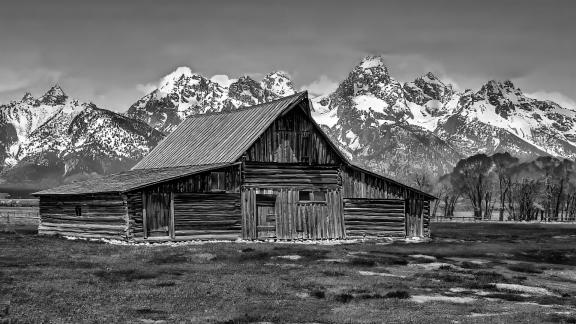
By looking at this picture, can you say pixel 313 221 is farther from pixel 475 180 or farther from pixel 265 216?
pixel 475 180

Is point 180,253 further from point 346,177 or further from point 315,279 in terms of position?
point 346,177

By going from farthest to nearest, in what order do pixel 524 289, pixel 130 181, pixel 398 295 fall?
1. pixel 130 181
2. pixel 524 289
3. pixel 398 295

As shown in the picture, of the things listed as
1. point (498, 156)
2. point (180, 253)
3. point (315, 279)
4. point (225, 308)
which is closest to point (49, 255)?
point (180, 253)

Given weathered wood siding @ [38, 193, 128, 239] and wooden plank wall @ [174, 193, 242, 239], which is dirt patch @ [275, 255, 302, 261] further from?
weathered wood siding @ [38, 193, 128, 239]

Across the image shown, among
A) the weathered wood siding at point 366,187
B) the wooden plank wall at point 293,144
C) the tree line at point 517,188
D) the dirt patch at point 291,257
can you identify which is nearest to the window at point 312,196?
the weathered wood siding at point 366,187

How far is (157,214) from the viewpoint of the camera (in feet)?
148

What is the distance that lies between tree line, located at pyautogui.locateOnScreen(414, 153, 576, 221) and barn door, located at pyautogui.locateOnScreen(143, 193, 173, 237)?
76.0 metres

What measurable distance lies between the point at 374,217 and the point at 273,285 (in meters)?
28.5

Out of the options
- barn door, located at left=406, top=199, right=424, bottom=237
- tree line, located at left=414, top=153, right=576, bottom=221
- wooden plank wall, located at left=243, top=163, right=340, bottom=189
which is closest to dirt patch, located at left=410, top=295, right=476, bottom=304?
wooden plank wall, located at left=243, top=163, right=340, bottom=189

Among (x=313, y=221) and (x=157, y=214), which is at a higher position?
(x=157, y=214)

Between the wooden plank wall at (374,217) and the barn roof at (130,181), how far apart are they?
10228 mm

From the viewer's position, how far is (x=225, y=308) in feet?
70.1

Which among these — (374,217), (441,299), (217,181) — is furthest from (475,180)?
(441,299)

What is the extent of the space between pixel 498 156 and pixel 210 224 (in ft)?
385
